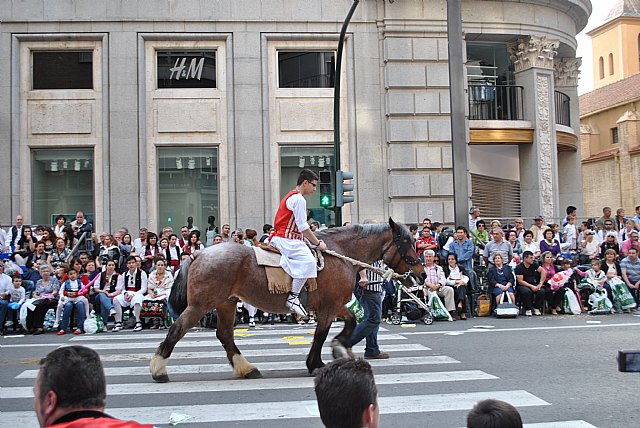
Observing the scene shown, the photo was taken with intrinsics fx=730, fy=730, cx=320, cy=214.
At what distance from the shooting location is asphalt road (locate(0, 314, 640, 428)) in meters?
7.03

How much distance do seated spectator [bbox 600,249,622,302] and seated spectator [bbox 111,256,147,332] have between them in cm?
1100

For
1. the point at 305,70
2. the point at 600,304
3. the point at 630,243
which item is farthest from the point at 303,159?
the point at 600,304

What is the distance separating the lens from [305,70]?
76.0ft

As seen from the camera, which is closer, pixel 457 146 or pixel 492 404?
pixel 492 404

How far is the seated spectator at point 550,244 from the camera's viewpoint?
743 inches

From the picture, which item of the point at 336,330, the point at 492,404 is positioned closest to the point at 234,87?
the point at 336,330

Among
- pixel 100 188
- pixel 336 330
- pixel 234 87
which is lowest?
pixel 336 330

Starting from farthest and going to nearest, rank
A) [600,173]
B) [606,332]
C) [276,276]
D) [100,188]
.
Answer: [600,173] → [100,188] → [606,332] → [276,276]

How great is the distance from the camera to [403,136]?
2291 cm

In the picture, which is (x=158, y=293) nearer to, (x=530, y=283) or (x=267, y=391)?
(x=267, y=391)

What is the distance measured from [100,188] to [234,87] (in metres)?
5.12

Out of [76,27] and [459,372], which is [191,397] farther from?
[76,27]

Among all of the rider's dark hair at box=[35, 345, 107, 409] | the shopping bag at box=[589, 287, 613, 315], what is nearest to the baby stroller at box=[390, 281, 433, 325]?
the shopping bag at box=[589, 287, 613, 315]

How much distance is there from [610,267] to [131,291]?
38.0 ft
